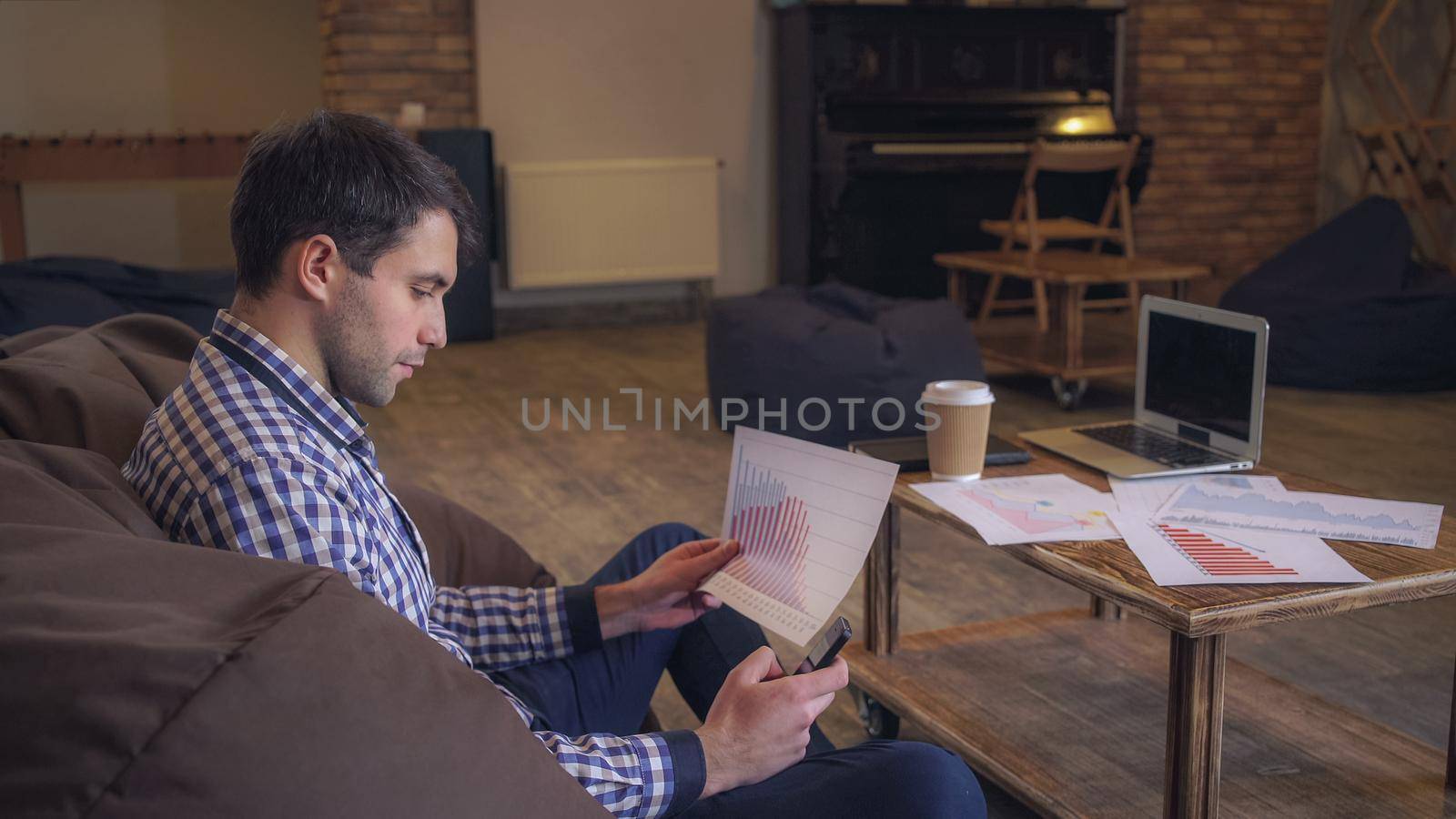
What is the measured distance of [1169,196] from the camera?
23.4 feet

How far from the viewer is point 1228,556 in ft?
5.33

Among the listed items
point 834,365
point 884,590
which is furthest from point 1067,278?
point 884,590

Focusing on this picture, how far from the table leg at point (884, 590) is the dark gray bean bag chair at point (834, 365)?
5.69 feet

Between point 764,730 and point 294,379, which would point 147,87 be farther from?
point 764,730

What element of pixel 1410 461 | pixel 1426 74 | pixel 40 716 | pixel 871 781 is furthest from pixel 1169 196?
pixel 40 716

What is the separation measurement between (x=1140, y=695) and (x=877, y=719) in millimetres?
405

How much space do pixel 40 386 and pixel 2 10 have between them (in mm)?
6313

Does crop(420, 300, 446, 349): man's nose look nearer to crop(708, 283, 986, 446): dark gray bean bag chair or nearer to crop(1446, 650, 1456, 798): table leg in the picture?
crop(1446, 650, 1456, 798): table leg

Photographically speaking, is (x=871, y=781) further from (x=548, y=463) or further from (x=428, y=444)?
(x=428, y=444)

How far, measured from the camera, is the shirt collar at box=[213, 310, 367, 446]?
4.19 feet

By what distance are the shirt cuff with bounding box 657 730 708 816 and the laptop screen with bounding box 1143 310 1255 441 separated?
3.70ft

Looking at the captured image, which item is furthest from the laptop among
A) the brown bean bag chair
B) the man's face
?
the brown bean bag chair

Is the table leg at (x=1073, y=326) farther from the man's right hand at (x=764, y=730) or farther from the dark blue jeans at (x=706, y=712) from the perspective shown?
the man's right hand at (x=764, y=730)

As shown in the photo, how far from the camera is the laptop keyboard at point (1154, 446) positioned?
2029 millimetres
